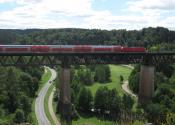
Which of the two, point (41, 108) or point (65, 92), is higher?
point (65, 92)

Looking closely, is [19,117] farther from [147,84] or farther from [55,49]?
[147,84]

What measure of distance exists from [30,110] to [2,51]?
1710cm

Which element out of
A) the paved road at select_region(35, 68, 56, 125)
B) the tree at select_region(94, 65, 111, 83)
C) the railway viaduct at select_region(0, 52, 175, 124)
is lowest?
the paved road at select_region(35, 68, 56, 125)

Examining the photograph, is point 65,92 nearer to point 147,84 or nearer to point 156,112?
point 147,84

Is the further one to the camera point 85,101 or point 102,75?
point 102,75

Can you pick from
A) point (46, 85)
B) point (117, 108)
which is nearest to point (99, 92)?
point (117, 108)

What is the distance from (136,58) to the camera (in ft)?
311

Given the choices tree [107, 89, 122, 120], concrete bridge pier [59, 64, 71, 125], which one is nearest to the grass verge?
concrete bridge pier [59, 64, 71, 125]

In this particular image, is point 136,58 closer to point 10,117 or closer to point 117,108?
point 117,108

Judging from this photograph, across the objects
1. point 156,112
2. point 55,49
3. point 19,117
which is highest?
point 55,49

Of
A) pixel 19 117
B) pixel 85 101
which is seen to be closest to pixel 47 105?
pixel 85 101

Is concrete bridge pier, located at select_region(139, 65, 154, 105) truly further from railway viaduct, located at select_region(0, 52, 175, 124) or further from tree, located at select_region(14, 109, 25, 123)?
tree, located at select_region(14, 109, 25, 123)

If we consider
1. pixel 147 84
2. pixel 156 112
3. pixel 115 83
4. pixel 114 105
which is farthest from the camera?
pixel 115 83

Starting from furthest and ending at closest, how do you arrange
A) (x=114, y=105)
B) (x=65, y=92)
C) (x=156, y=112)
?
(x=65, y=92)
(x=114, y=105)
(x=156, y=112)
